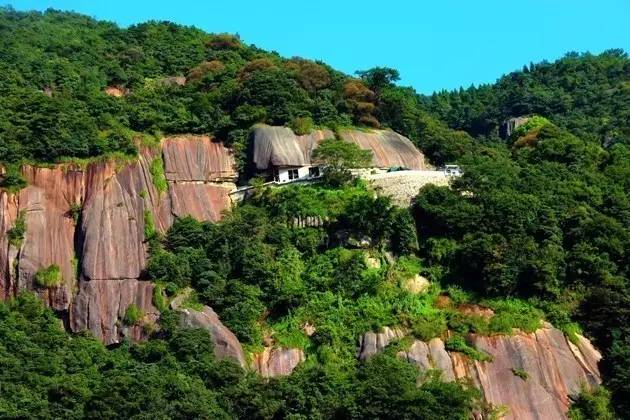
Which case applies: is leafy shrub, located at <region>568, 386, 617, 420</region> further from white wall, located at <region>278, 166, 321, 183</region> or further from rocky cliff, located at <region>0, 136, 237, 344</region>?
white wall, located at <region>278, 166, 321, 183</region>

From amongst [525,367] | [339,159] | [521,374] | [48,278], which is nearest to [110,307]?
Answer: [48,278]

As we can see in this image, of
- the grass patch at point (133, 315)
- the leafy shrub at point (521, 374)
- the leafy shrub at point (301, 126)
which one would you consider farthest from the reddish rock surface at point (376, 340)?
the leafy shrub at point (301, 126)

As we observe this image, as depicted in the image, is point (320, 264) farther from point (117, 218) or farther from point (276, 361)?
point (117, 218)

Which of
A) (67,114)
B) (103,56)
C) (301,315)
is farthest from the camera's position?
(103,56)

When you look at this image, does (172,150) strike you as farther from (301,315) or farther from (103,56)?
(103,56)

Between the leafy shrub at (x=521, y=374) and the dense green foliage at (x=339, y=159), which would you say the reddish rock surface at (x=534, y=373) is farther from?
the dense green foliage at (x=339, y=159)

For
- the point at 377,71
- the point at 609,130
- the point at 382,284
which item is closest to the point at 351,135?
the point at 377,71
